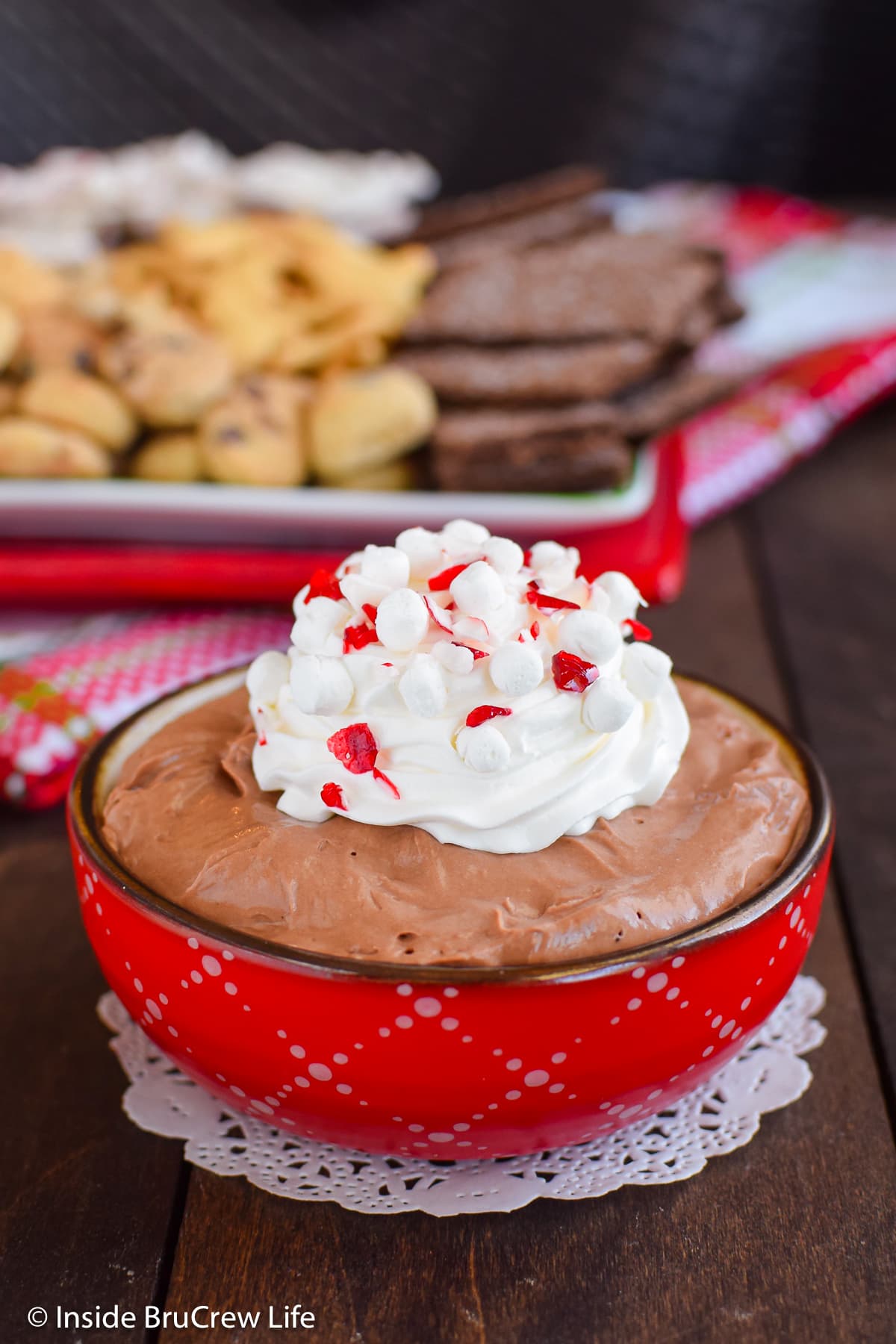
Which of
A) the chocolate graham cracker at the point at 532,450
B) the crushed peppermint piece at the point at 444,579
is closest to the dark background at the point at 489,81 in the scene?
the chocolate graham cracker at the point at 532,450

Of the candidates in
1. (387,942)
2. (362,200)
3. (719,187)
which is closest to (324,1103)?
(387,942)

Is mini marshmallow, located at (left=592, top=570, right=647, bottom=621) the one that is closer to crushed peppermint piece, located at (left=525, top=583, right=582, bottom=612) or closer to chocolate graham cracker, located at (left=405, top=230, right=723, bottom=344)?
crushed peppermint piece, located at (left=525, top=583, right=582, bottom=612)

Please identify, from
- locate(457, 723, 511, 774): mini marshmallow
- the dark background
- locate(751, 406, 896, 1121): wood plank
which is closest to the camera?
locate(457, 723, 511, 774): mini marshmallow

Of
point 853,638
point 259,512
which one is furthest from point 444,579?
point 853,638

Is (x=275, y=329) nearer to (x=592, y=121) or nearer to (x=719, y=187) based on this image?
(x=592, y=121)

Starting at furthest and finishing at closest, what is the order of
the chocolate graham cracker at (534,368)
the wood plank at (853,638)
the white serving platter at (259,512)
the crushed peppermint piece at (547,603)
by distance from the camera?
the chocolate graham cracker at (534,368) < the white serving platter at (259,512) < the wood plank at (853,638) < the crushed peppermint piece at (547,603)

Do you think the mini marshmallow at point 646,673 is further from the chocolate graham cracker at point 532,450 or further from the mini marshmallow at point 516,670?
the chocolate graham cracker at point 532,450

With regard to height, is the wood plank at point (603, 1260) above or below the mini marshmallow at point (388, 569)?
below

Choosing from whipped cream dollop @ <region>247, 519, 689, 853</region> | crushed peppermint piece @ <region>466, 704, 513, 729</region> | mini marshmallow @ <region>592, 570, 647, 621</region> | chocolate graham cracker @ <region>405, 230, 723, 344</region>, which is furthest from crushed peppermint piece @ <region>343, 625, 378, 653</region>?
chocolate graham cracker @ <region>405, 230, 723, 344</region>

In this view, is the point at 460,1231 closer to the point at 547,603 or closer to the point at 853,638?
the point at 547,603
